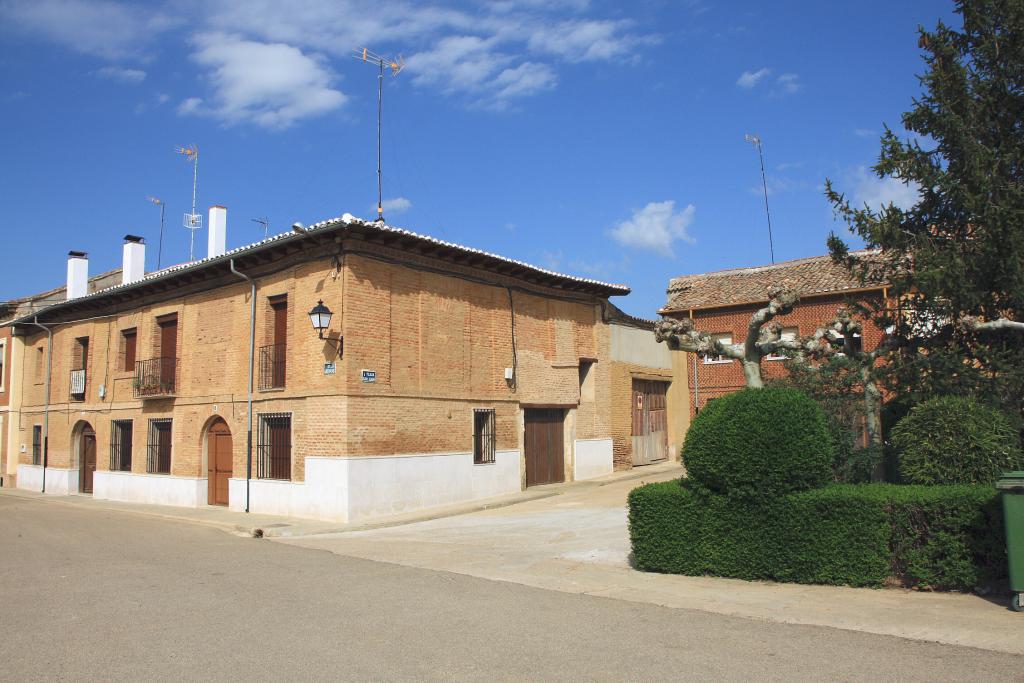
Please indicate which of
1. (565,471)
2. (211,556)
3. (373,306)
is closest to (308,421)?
(373,306)

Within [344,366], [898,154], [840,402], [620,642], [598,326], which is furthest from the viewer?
[598,326]

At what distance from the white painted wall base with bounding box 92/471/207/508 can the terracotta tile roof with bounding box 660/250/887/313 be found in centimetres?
1793

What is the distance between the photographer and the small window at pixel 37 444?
27219 mm

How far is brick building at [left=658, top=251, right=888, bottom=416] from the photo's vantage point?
26.0m

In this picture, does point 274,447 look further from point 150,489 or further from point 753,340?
point 753,340

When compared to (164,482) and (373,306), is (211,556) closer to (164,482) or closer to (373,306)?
(373,306)

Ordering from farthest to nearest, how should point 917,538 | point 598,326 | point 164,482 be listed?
point 598,326
point 164,482
point 917,538

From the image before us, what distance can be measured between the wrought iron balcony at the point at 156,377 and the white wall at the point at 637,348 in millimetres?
12761

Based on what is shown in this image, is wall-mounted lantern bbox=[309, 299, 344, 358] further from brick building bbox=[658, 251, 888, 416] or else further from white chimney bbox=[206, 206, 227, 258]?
brick building bbox=[658, 251, 888, 416]

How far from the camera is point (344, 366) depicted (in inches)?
634

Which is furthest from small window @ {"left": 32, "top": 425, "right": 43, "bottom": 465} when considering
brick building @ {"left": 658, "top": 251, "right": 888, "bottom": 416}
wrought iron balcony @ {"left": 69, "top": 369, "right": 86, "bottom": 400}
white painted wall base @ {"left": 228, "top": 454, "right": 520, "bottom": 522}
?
brick building @ {"left": 658, "top": 251, "right": 888, "bottom": 416}

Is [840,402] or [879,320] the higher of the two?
[879,320]

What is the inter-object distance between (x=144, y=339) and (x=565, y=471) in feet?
41.3

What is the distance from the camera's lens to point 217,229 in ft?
74.4
